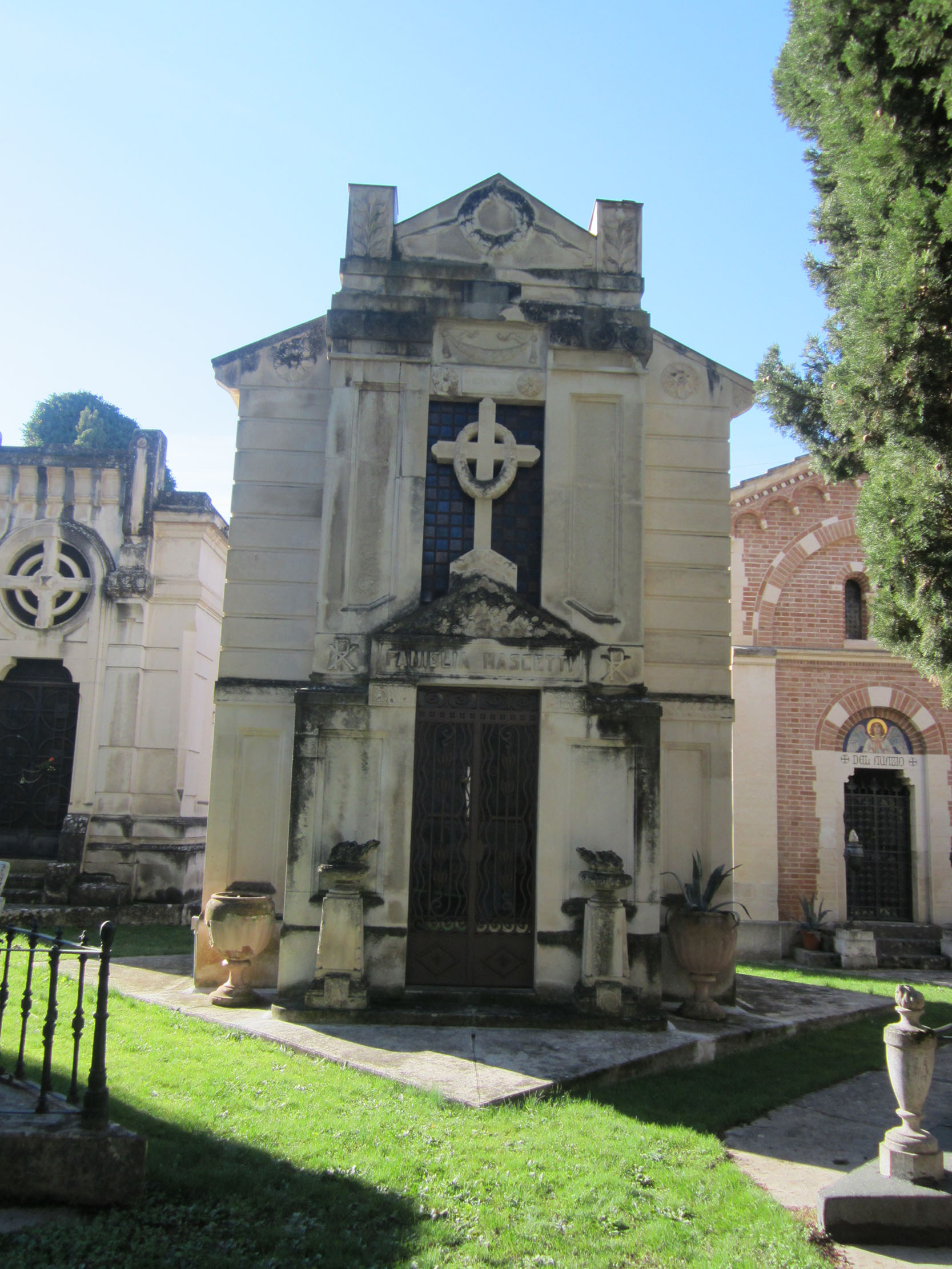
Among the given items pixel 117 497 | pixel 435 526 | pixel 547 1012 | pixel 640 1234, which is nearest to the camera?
pixel 640 1234

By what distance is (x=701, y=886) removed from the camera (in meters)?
10.6

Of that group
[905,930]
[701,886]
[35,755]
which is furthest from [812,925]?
[35,755]

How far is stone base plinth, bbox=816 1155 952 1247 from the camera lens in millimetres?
5152

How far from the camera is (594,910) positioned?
30.9 ft

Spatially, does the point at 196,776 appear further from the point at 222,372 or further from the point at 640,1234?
the point at 640,1234

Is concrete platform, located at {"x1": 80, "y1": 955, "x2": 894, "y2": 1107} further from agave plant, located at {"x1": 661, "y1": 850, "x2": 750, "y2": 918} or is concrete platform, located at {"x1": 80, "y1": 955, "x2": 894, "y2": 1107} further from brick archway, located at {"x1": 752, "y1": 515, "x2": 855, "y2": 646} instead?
brick archway, located at {"x1": 752, "y1": 515, "x2": 855, "y2": 646}

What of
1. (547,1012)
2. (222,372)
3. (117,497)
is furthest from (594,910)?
(117,497)

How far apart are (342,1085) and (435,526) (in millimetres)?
5826

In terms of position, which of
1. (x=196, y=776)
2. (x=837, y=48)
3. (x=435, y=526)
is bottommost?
(x=196, y=776)

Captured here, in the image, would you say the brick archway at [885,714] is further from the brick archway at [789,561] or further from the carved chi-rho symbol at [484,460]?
the carved chi-rho symbol at [484,460]

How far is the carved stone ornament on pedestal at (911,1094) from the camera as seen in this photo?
5.45 meters

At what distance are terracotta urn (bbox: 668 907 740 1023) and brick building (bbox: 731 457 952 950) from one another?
254 inches

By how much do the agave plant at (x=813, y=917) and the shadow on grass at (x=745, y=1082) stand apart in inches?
214

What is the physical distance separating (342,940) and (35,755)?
8.78 metres
